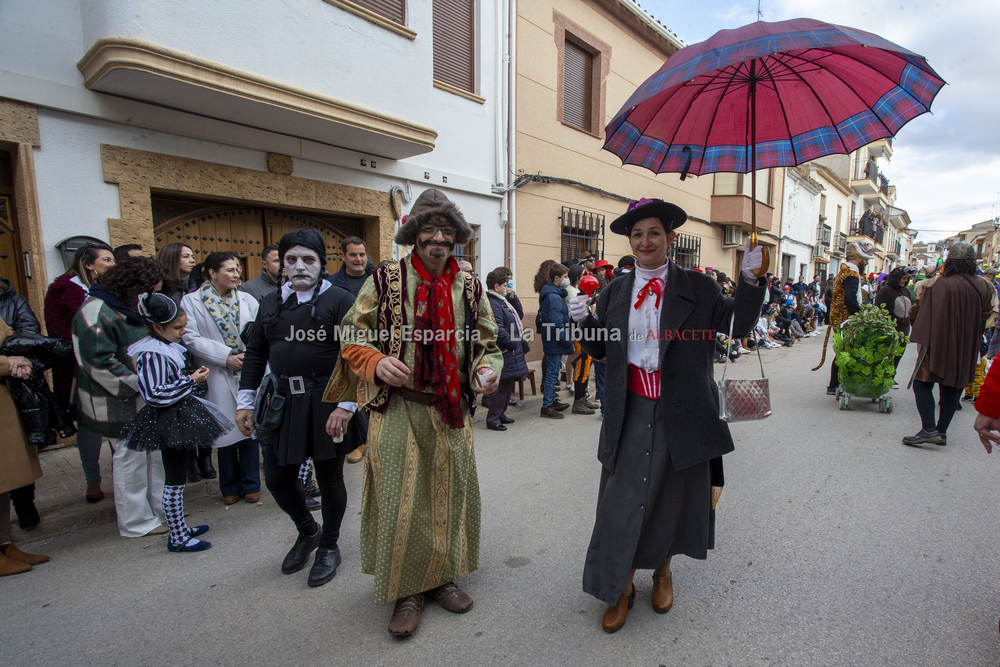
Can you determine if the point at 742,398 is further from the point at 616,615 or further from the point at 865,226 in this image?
the point at 865,226

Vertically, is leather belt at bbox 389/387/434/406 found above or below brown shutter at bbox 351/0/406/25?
below

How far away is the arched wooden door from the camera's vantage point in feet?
18.6

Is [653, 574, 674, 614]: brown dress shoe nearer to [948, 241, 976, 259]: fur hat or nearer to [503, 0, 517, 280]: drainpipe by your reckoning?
[948, 241, 976, 259]: fur hat

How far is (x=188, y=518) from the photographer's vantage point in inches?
140

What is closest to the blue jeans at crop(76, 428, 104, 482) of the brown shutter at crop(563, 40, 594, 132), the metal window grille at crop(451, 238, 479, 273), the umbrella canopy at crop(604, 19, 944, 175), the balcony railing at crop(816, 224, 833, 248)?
the umbrella canopy at crop(604, 19, 944, 175)

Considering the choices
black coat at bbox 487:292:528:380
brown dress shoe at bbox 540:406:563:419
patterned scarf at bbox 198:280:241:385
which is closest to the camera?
patterned scarf at bbox 198:280:241:385

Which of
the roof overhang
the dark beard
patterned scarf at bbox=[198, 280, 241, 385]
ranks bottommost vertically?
patterned scarf at bbox=[198, 280, 241, 385]

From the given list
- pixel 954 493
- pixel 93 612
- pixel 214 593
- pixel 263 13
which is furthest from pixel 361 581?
pixel 263 13

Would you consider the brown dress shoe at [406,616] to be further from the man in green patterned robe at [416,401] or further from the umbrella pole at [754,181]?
the umbrella pole at [754,181]

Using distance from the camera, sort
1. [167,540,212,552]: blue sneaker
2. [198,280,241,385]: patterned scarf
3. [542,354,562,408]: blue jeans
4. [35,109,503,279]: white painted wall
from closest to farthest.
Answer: [167,540,212,552]: blue sneaker, [198,280,241,385]: patterned scarf, [35,109,503,279]: white painted wall, [542,354,562,408]: blue jeans

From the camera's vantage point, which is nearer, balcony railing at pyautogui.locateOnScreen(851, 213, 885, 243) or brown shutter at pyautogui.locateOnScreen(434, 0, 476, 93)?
brown shutter at pyautogui.locateOnScreen(434, 0, 476, 93)

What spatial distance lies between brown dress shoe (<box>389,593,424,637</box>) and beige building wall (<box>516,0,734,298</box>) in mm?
7371

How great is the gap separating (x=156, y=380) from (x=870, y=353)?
6.97m

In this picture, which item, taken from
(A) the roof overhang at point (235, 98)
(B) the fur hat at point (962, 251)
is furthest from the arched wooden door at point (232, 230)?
(B) the fur hat at point (962, 251)
